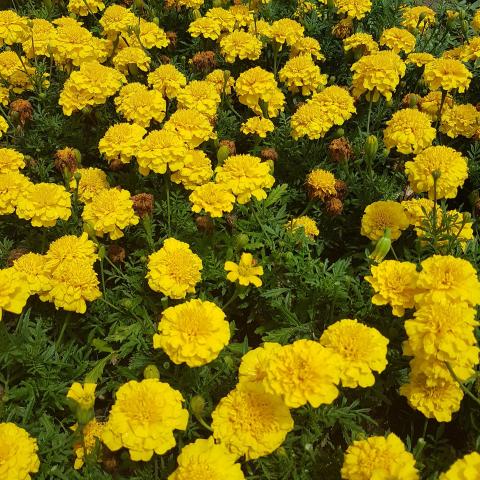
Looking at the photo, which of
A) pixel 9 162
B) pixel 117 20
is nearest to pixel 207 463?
pixel 9 162

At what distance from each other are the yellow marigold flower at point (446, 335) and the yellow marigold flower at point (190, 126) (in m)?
1.30

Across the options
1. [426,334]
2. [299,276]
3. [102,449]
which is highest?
[426,334]

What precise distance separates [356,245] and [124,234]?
106cm

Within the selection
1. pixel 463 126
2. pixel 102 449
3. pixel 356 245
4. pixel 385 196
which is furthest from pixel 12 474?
pixel 463 126

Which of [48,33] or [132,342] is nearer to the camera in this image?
[132,342]

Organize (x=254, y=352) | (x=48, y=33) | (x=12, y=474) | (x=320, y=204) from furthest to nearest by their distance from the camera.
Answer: (x=48, y=33)
(x=320, y=204)
(x=254, y=352)
(x=12, y=474)

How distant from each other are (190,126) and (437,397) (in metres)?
1.49

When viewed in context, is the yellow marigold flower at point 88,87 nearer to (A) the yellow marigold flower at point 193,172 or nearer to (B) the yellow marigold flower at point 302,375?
(A) the yellow marigold flower at point 193,172

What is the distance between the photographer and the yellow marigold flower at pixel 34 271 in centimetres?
197

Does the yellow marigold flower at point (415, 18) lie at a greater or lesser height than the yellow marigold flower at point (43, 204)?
greater

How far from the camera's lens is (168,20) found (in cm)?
379

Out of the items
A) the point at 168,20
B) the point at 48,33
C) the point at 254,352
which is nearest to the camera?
the point at 254,352

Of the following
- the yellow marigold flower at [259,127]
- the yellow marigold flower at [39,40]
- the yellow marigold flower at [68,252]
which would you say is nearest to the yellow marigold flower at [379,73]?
the yellow marigold flower at [259,127]

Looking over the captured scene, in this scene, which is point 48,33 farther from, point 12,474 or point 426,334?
point 426,334
